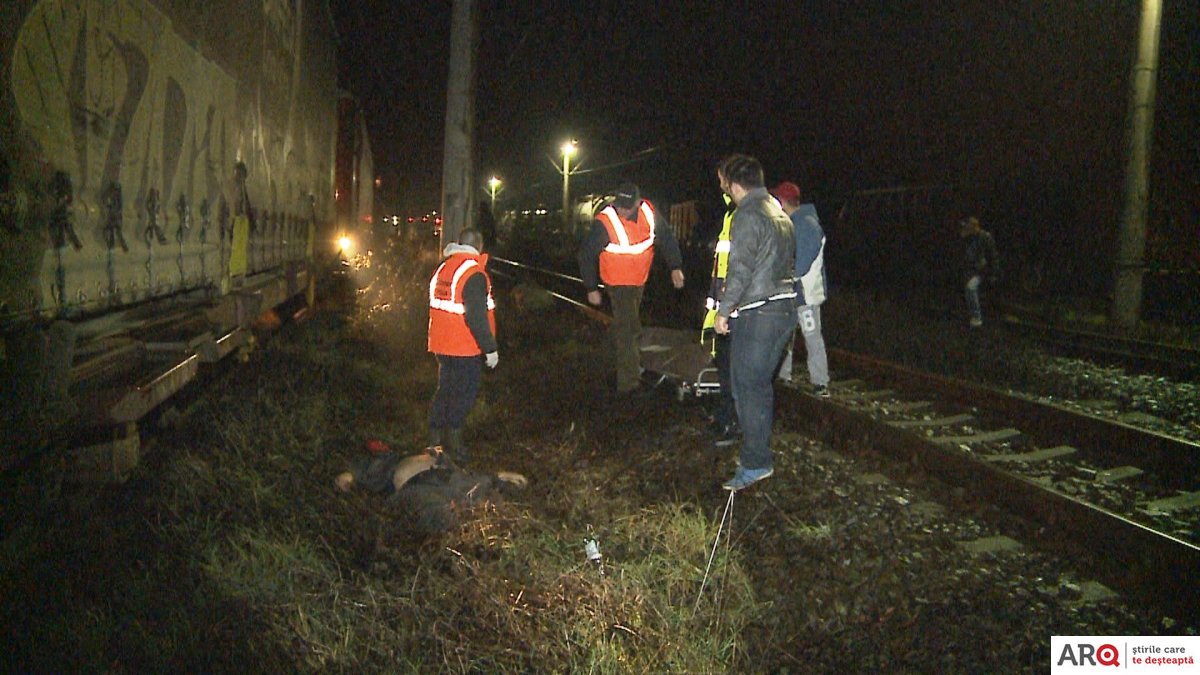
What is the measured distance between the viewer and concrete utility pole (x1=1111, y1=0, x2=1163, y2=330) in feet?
43.9

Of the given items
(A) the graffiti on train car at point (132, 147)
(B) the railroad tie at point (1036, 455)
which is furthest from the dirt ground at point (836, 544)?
(A) the graffiti on train car at point (132, 147)

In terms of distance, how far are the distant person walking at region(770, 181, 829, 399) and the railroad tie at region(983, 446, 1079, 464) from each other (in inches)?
62.4

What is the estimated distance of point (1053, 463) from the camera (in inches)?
260

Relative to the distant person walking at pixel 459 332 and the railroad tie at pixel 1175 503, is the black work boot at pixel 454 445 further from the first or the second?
the railroad tie at pixel 1175 503

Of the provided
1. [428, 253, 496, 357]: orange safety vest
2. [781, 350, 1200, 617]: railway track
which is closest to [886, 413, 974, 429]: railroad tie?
[781, 350, 1200, 617]: railway track

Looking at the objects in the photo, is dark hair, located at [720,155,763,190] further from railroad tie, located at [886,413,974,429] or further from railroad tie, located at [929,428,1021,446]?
railroad tie, located at [886,413,974,429]

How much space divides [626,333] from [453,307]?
2513 mm

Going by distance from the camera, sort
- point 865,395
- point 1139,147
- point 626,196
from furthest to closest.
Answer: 1. point 1139,147
2. point 865,395
3. point 626,196

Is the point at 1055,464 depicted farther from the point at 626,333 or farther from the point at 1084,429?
the point at 626,333

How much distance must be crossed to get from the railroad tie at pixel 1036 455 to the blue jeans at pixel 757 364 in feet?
6.10

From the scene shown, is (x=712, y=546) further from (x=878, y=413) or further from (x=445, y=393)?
(x=878, y=413)

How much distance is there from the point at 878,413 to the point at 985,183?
1535 cm

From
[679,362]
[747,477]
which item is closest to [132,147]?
[747,477]

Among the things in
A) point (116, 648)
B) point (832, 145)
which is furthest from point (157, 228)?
point (832, 145)
